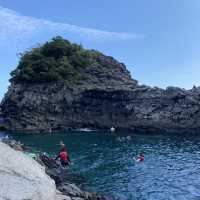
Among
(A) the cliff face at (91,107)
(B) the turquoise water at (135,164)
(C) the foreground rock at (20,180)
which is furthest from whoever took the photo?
Result: (A) the cliff face at (91,107)

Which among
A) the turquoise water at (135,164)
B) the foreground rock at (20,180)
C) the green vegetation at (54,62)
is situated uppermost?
the green vegetation at (54,62)

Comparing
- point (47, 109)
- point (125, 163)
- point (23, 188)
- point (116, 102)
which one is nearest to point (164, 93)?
point (116, 102)

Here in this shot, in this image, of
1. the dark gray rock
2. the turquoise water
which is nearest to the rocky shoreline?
the turquoise water

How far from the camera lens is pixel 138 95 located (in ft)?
302

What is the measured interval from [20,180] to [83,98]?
82363 millimetres

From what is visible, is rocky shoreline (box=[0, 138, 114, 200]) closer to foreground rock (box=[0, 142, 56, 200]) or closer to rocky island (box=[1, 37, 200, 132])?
foreground rock (box=[0, 142, 56, 200])

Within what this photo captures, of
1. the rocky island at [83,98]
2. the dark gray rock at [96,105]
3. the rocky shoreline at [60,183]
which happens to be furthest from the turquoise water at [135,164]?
the dark gray rock at [96,105]

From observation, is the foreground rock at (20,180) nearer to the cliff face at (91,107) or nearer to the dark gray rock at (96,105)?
the dark gray rock at (96,105)

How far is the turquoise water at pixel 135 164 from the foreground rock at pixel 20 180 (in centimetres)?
1700

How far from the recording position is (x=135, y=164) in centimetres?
4691

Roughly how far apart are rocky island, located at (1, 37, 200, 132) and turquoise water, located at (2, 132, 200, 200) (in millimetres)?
11257

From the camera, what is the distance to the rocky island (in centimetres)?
8788

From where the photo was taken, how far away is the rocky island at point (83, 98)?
288 ft

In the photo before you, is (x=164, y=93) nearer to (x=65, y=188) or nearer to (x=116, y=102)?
(x=116, y=102)
